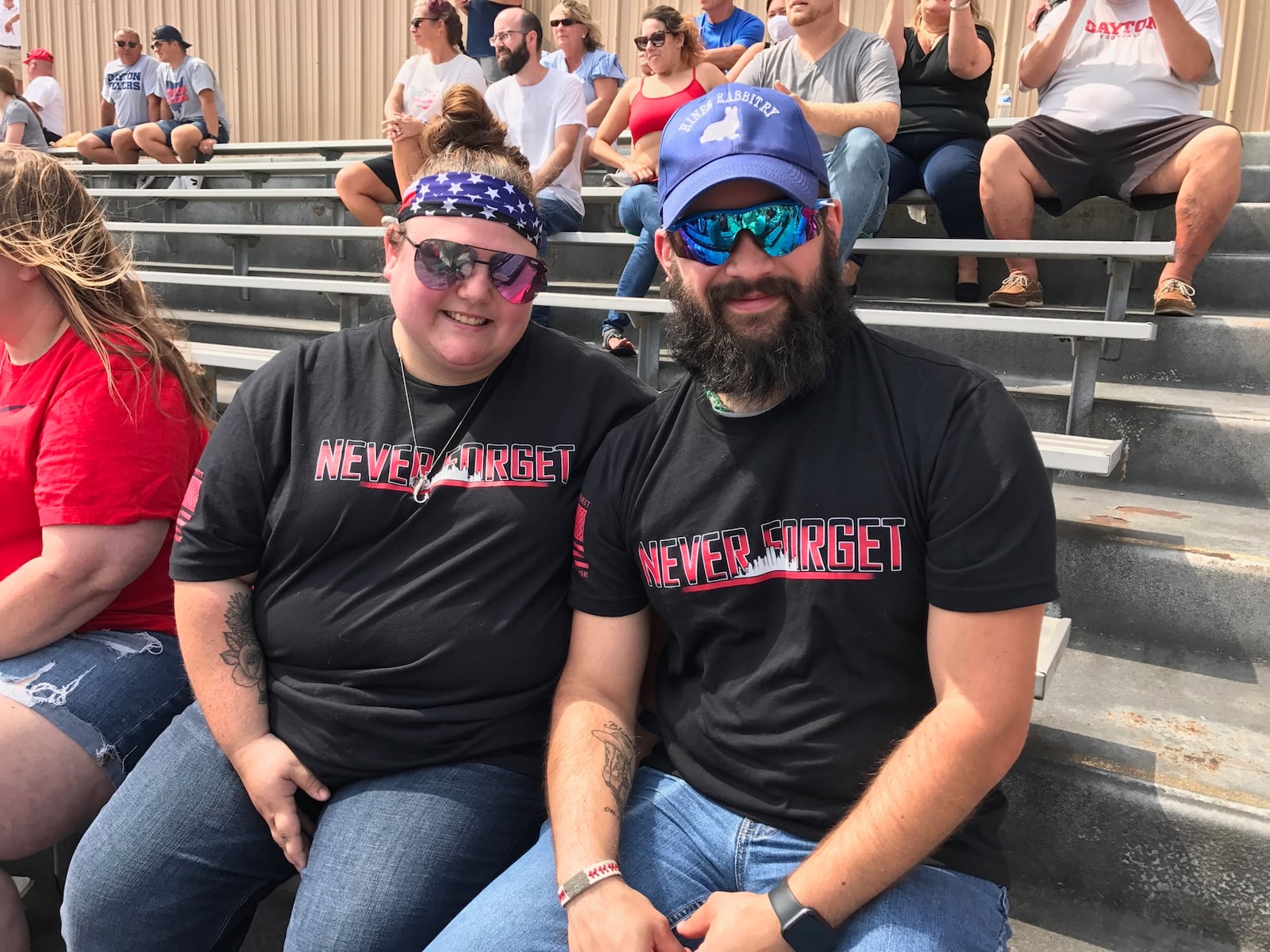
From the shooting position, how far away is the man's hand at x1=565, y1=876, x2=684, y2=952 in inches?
49.2

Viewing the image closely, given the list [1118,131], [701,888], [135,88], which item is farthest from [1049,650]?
[135,88]

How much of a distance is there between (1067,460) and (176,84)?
301 inches

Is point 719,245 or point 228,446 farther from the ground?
point 719,245

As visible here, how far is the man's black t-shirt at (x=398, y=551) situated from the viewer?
157cm

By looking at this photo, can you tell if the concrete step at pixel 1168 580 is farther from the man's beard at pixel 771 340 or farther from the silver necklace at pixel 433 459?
the silver necklace at pixel 433 459

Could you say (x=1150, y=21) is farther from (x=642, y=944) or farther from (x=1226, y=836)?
(x=642, y=944)

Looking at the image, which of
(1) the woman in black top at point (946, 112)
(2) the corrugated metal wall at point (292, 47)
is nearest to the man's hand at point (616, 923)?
(1) the woman in black top at point (946, 112)

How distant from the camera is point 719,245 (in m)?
1.43

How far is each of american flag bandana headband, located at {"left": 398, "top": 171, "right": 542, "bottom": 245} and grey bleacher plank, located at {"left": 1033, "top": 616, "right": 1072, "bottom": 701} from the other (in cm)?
120

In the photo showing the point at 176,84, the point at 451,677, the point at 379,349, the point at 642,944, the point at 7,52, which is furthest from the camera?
the point at 7,52

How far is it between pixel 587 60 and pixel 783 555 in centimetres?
486

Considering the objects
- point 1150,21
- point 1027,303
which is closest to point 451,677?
point 1027,303

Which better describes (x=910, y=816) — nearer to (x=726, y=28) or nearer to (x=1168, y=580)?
(x=1168, y=580)

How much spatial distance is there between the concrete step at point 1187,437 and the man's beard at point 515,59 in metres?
3.07
